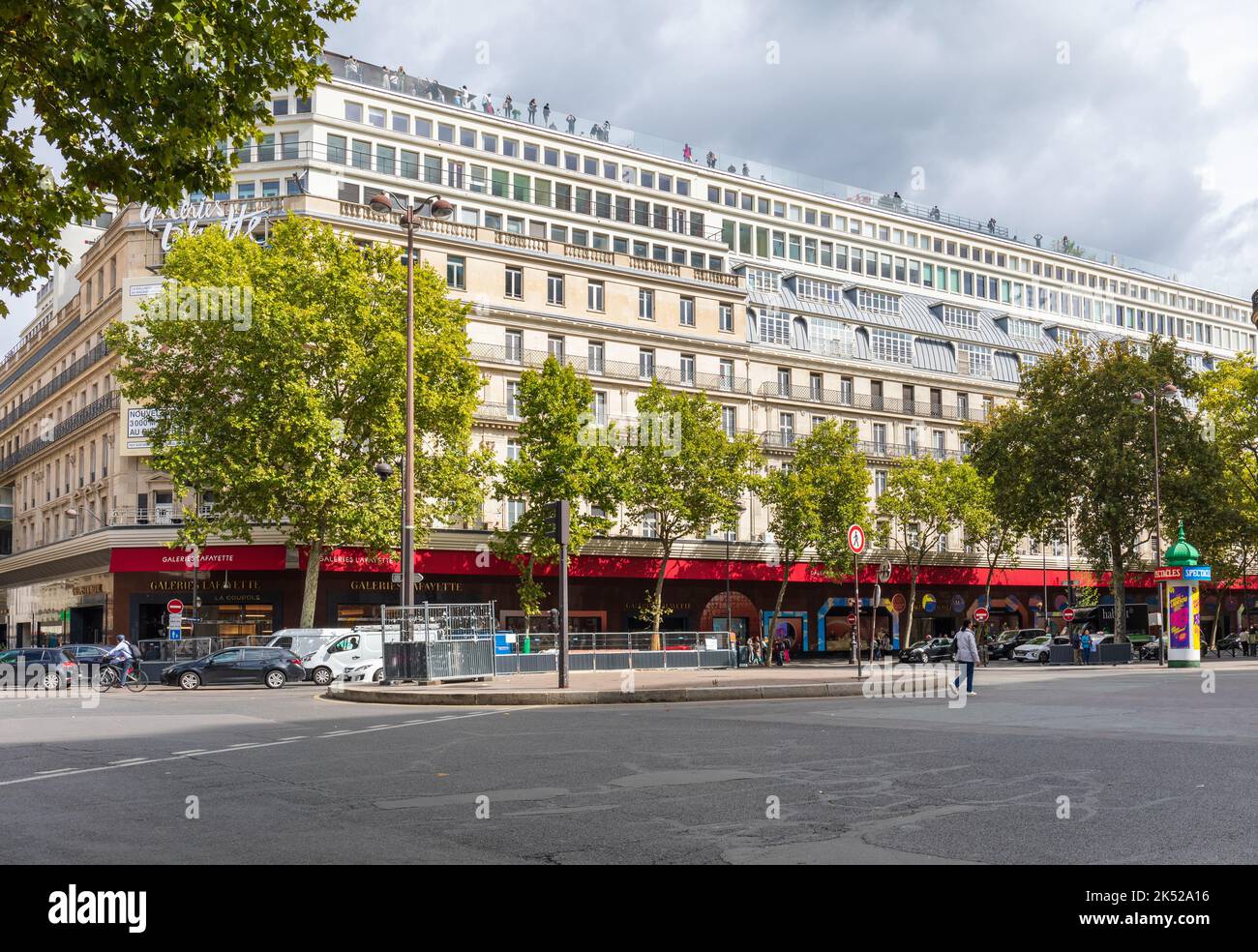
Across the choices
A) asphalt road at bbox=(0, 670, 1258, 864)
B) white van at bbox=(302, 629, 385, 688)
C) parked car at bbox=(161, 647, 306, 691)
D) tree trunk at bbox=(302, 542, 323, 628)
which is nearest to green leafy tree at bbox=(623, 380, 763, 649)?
tree trunk at bbox=(302, 542, 323, 628)

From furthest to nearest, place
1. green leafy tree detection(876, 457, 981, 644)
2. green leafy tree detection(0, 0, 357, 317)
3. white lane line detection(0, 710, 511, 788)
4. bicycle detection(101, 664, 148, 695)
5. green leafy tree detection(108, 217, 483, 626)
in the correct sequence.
Result: green leafy tree detection(876, 457, 981, 644) < green leafy tree detection(108, 217, 483, 626) < bicycle detection(101, 664, 148, 695) < white lane line detection(0, 710, 511, 788) < green leafy tree detection(0, 0, 357, 317)

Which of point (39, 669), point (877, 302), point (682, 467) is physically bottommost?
point (39, 669)

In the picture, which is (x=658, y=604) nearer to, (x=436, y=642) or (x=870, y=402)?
(x=436, y=642)

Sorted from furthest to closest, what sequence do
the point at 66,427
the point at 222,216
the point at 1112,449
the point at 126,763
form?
the point at 66,427
the point at 1112,449
the point at 222,216
the point at 126,763

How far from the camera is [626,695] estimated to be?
21656mm

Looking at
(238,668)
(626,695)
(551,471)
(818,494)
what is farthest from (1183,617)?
(238,668)

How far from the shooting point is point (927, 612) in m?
64.8

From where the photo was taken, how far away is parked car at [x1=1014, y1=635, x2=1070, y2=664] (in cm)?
5359

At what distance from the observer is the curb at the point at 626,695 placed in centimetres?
2183

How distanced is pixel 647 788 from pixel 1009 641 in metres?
52.6

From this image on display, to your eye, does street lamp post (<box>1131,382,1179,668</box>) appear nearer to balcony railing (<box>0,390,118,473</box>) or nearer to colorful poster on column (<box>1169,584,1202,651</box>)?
colorful poster on column (<box>1169,584,1202,651</box>)

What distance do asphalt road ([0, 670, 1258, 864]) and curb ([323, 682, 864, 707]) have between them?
300 centimetres
